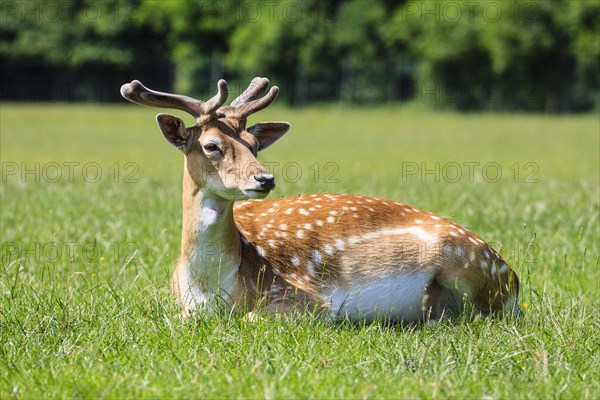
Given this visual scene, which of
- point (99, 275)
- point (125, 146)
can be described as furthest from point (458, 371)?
point (125, 146)

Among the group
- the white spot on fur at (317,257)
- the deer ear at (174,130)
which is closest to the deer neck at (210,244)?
the deer ear at (174,130)

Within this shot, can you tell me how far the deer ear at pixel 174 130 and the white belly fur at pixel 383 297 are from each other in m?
1.08

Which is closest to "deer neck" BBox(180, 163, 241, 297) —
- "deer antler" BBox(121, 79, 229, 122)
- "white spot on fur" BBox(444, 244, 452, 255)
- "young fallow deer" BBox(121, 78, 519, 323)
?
"young fallow deer" BBox(121, 78, 519, 323)

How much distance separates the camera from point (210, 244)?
4.43 metres

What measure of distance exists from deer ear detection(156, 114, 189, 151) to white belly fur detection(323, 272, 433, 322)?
1.08 m

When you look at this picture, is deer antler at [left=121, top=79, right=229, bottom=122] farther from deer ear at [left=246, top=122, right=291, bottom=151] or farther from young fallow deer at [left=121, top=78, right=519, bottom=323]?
deer ear at [left=246, top=122, right=291, bottom=151]

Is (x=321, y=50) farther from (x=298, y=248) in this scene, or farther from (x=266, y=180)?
(x=266, y=180)

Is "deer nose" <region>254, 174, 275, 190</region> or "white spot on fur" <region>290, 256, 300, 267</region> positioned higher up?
"deer nose" <region>254, 174, 275, 190</region>

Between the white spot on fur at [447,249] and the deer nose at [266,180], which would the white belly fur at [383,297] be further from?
the deer nose at [266,180]

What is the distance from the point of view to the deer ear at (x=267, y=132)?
4.68 m

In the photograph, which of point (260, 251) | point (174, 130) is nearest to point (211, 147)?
point (174, 130)

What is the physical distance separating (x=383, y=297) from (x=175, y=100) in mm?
1480

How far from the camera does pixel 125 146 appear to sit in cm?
2020

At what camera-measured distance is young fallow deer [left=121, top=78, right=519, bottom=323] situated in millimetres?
4359
